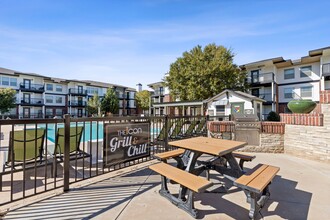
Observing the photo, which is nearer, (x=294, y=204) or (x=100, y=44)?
(x=294, y=204)

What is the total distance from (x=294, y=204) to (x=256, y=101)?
15.7 metres

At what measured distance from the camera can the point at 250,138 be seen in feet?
21.6

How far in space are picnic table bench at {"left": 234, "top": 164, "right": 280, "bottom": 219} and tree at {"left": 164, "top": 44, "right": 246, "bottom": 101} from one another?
1835cm

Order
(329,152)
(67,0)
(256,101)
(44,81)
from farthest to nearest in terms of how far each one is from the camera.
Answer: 1. (44,81)
2. (256,101)
3. (67,0)
4. (329,152)

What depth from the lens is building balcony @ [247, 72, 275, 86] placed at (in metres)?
21.4

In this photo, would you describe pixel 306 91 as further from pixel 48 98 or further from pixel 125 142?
pixel 48 98

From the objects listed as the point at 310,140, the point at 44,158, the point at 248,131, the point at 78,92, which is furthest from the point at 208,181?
the point at 78,92

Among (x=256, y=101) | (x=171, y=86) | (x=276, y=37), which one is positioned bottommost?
(x=256, y=101)

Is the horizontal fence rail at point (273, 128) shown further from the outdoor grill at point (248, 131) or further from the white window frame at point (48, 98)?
the white window frame at point (48, 98)

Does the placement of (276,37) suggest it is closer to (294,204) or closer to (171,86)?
(294,204)

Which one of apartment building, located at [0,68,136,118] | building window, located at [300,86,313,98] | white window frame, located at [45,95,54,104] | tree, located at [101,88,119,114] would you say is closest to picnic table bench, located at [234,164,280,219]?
building window, located at [300,86,313,98]

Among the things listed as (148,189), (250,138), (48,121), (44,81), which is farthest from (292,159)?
(44,81)

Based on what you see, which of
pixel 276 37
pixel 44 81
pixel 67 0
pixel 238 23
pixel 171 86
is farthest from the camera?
pixel 44 81

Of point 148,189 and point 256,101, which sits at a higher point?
point 256,101
